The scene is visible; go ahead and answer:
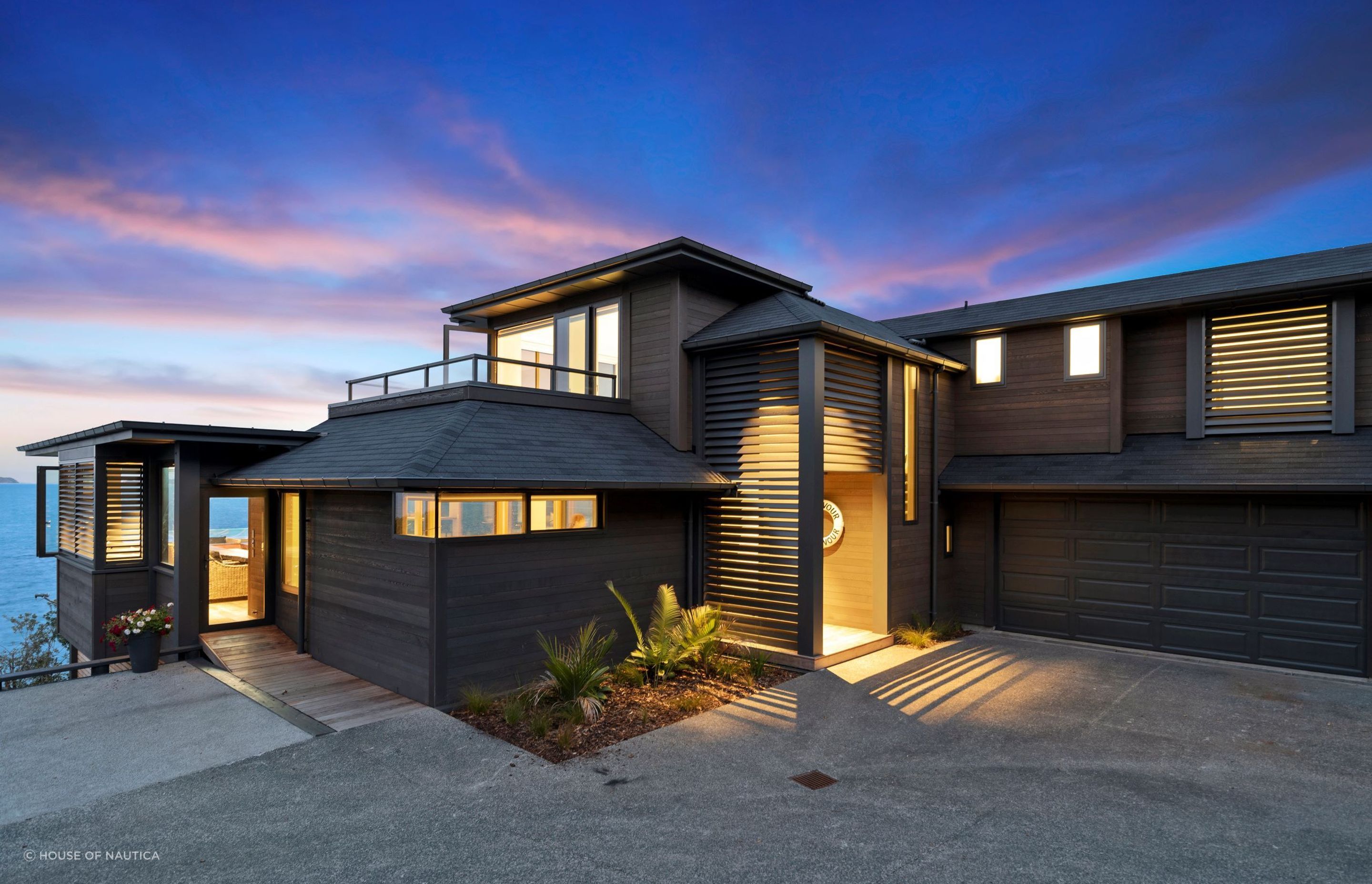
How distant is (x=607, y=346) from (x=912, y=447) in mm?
5652

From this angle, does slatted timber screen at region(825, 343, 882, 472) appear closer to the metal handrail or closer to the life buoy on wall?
the life buoy on wall

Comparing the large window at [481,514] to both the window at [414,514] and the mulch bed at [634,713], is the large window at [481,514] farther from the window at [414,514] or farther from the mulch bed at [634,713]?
the mulch bed at [634,713]

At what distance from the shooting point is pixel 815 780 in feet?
17.5

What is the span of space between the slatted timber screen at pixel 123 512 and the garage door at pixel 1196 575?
590 inches

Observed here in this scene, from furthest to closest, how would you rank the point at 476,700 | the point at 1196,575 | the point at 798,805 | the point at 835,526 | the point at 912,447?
the point at 835,526 < the point at 912,447 < the point at 1196,575 < the point at 476,700 < the point at 798,805

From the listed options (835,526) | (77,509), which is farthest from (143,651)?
(835,526)

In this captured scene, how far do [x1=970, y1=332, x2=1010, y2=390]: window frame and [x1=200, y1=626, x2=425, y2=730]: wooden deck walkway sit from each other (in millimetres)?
10696

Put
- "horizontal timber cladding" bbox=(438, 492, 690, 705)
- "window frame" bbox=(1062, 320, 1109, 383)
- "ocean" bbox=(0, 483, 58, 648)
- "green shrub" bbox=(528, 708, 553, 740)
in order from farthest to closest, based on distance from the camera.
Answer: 1. "ocean" bbox=(0, 483, 58, 648)
2. "window frame" bbox=(1062, 320, 1109, 383)
3. "horizontal timber cladding" bbox=(438, 492, 690, 705)
4. "green shrub" bbox=(528, 708, 553, 740)

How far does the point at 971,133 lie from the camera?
1407 cm

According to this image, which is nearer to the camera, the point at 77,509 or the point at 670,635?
the point at 670,635

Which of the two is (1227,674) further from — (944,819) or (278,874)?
(278,874)

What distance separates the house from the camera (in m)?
7.80

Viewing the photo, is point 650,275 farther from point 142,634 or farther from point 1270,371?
point 1270,371

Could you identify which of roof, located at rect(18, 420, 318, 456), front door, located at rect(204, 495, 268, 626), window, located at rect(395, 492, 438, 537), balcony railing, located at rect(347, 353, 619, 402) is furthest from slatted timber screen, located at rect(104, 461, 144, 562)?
window, located at rect(395, 492, 438, 537)
